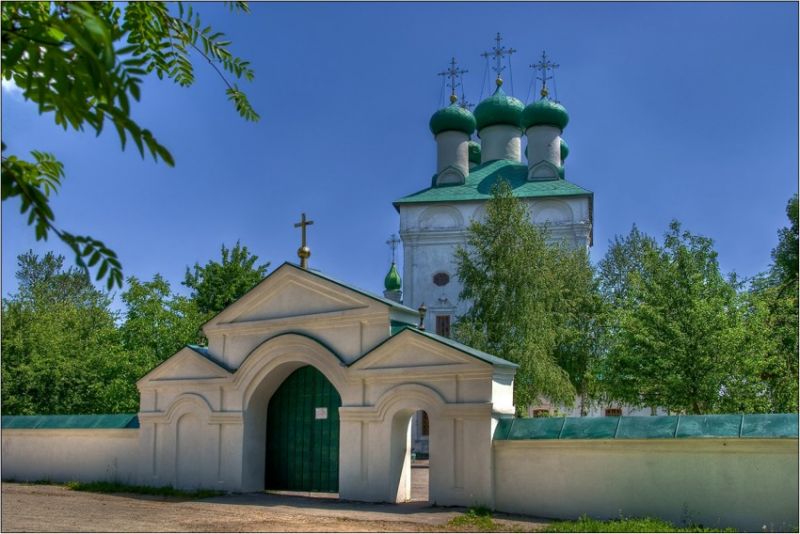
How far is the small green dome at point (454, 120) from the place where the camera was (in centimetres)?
3856

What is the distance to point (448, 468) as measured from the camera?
1317 cm

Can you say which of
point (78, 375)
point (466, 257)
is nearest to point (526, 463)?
point (466, 257)

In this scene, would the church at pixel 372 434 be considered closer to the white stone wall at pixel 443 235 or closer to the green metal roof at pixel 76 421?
the green metal roof at pixel 76 421

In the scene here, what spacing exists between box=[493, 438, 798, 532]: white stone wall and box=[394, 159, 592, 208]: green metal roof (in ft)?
77.2

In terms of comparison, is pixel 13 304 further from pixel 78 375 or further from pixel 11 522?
pixel 11 522

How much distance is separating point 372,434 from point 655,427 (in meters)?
4.95

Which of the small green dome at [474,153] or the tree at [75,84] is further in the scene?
the small green dome at [474,153]

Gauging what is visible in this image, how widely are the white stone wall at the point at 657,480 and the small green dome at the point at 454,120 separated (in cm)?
2755

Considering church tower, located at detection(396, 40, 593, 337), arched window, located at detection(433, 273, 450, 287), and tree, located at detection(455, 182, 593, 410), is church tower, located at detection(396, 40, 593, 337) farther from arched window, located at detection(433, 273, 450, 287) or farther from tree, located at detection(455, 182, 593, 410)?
tree, located at detection(455, 182, 593, 410)

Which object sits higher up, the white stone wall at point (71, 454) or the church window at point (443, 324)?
the church window at point (443, 324)

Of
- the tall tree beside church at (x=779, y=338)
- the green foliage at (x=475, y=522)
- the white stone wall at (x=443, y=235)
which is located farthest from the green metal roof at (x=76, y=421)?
the white stone wall at (x=443, y=235)

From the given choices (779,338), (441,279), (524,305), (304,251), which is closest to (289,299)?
(304,251)

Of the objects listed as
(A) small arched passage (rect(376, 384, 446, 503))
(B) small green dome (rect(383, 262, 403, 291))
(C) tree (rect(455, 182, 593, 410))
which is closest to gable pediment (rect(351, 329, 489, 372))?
(A) small arched passage (rect(376, 384, 446, 503))

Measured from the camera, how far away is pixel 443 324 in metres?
35.8
